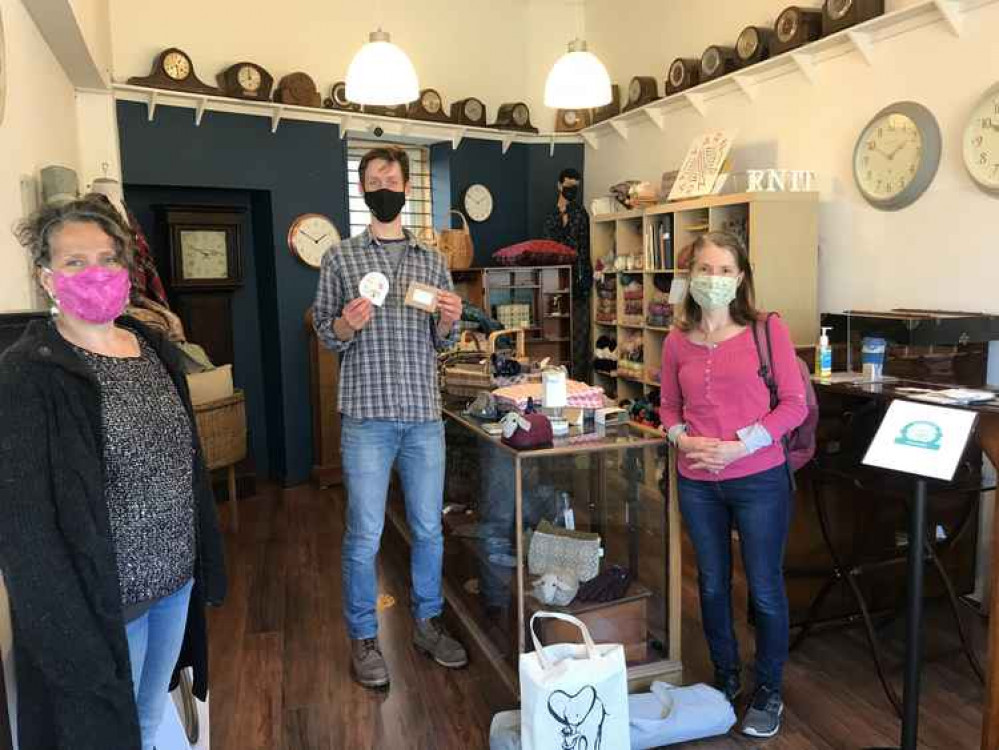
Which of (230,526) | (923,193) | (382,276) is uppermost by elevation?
(923,193)

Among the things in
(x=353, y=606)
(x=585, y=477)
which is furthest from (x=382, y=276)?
(x=353, y=606)

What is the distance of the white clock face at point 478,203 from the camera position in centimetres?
617

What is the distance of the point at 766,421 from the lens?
7.51ft

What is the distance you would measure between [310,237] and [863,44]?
11.8 ft

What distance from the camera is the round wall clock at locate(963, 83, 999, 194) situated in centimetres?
321

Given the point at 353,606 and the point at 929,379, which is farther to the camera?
the point at 929,379

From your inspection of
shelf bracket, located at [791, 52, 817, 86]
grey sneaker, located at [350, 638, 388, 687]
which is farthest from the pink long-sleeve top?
shelf bracket, located at [791, 52, 817, 86]

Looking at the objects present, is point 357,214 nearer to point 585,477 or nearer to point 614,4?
point 614,4

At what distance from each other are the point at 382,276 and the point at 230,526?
2.76 metres

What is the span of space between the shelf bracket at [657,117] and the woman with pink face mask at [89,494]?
4.37 m

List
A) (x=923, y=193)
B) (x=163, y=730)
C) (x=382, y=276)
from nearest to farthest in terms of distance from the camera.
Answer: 1. (x=163, y=730)
2. (x=382, y=276)
3. (x=923, y=193)

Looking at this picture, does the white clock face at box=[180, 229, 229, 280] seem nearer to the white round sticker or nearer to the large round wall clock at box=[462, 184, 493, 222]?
the large round wall clock at box=[462, 184, 493, 222]

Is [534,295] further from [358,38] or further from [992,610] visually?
[992,610]

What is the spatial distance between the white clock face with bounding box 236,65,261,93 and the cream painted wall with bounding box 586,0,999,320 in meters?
2.69
